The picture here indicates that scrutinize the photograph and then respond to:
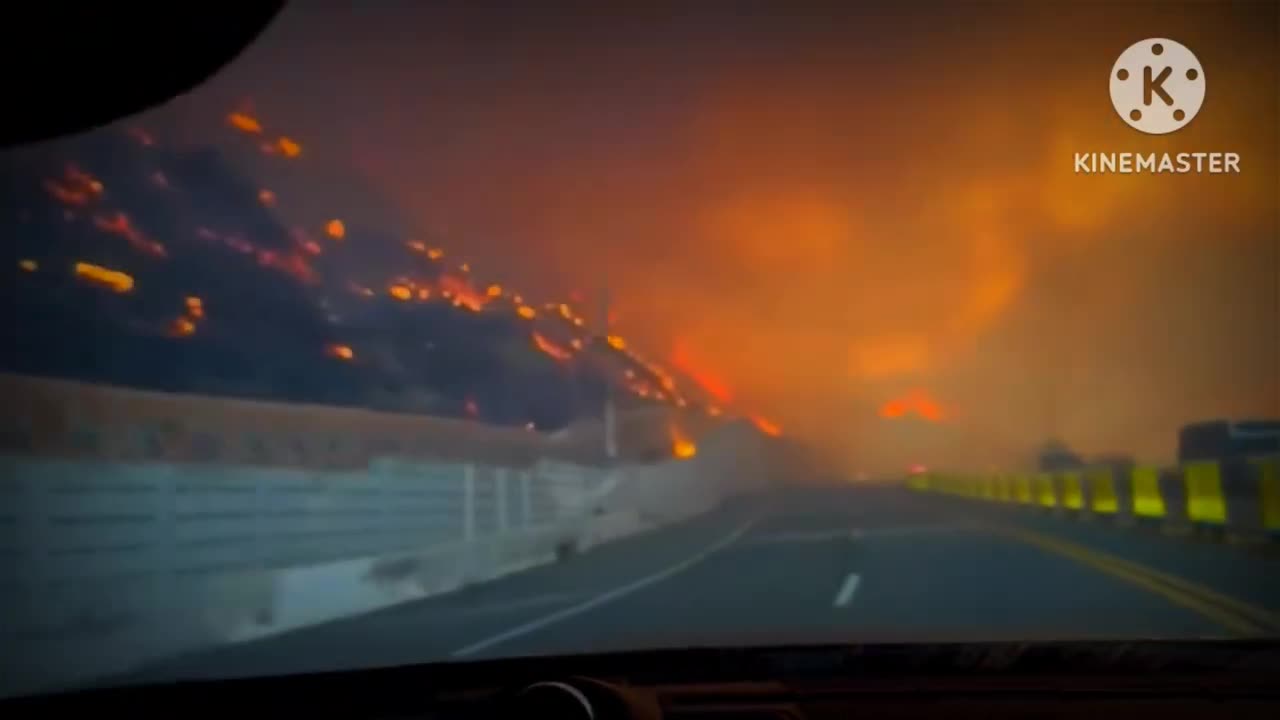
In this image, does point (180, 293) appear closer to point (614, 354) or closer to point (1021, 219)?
point (614, 354)

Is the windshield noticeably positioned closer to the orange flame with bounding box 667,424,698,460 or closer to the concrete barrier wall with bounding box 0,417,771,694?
the concrete barrier wall with bounding box 0,417,771,694

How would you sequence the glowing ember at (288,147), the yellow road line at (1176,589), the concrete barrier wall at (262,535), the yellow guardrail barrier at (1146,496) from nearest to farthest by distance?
the concrete barrier wall at (262,535)
the yellow road line at (1176,589)
the glowing ember at (288,147)
the yellow guardrail barrier at (1146,496)

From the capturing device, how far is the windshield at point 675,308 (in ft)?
14.9

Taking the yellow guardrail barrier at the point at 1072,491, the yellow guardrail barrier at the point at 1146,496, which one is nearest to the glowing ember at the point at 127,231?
the yellow guardrail barrier at the point at 1072,491

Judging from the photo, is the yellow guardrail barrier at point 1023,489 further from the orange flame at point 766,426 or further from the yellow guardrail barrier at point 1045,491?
the orange flame at point 766,426

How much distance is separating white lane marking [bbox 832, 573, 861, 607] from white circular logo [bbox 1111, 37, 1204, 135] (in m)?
2.06

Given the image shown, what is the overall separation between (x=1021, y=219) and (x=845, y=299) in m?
0.76

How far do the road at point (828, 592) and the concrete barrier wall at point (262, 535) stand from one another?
0.16 meters

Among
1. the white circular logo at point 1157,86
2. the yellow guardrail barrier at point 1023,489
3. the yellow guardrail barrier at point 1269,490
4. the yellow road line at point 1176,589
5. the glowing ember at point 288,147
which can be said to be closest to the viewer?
the yellow road line at point 1176,589

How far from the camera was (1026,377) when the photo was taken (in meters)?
5.12

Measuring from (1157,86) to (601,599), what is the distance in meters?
2.93

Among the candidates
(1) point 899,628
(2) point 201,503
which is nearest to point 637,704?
(1) point 899,628

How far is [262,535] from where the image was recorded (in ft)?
16.2

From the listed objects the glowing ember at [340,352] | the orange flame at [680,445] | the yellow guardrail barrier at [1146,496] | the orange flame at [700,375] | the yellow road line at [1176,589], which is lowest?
the yellow road line at [1176,589]
